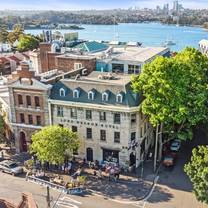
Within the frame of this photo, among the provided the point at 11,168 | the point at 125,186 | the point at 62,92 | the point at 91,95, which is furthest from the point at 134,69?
the point at 11,168

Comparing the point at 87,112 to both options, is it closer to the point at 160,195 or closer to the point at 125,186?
the point at 125,186

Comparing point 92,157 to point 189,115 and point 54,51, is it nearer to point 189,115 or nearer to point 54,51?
point 189,115

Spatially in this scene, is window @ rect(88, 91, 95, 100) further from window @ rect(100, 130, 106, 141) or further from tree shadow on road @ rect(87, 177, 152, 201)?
tree shadow on road @ rect(87, 177, 152, 201)

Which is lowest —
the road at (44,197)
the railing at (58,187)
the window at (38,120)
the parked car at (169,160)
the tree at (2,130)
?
the road at (44,197)

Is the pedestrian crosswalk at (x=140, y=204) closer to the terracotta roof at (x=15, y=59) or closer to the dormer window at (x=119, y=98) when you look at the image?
the dormer window at (x=119, y=98)

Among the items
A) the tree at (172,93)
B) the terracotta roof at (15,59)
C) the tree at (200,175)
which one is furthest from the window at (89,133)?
the terracotta roof at (15,59)
